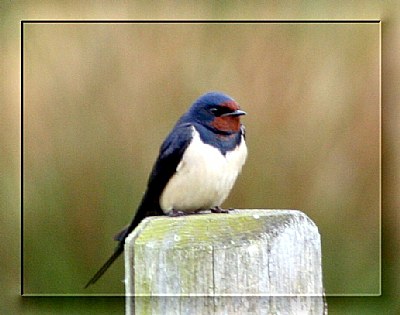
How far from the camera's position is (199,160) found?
128 cm

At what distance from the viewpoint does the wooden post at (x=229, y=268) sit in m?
0.69

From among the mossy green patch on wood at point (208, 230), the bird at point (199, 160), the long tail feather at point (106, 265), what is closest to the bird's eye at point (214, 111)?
the bird at point (199, 160)

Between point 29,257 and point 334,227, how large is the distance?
2.03ft

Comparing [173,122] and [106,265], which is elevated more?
[173,122]

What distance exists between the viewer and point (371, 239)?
4.06 ft

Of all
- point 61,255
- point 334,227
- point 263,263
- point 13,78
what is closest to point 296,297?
point 263,263

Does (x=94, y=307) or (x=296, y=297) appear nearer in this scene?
(x=296, y=297)

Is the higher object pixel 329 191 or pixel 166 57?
pixel 166 57

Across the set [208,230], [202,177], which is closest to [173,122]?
[202,177]

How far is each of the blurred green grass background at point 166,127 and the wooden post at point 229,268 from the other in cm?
51

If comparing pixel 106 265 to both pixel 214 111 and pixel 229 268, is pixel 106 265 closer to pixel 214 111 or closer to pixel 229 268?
pixel 214 111

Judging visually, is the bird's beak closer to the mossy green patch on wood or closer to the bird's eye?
the bird's eye

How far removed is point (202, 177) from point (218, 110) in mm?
148

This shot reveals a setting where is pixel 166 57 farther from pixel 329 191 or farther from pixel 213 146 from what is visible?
pixel 329 191
